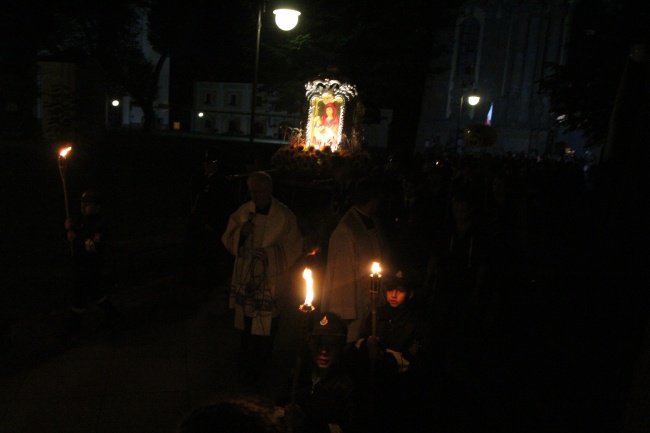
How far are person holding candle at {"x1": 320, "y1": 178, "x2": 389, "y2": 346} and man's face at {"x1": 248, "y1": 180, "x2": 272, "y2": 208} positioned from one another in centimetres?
64

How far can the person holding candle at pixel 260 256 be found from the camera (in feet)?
17.1

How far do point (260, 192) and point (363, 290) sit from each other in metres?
1.19

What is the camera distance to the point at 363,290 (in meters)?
5.16

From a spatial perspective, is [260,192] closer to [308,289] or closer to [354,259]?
[354,259]

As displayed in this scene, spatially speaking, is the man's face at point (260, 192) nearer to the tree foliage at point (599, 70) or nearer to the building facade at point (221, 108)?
the tree foliage at point (599, 70)

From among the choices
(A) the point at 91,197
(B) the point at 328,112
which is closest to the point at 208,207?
(A) the point at 91,197

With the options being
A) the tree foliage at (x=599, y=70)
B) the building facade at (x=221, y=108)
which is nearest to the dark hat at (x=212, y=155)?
the tree foliage at (x=599, y=70)

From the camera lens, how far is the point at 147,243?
934 cm

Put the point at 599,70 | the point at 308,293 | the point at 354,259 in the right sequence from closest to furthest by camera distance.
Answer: the point at 308,293
the point at 354,259
the point at 599,70

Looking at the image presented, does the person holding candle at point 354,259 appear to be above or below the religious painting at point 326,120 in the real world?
below

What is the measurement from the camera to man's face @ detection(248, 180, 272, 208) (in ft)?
16.8

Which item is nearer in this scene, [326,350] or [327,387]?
[327,387]

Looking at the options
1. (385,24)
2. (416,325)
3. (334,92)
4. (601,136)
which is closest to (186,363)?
(416,325)

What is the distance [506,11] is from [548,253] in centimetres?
3947
